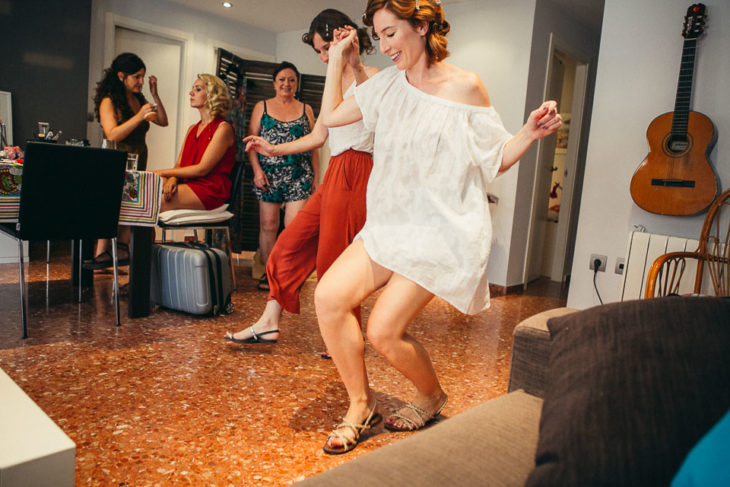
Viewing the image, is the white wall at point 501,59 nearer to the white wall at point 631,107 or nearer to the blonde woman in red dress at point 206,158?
the white wall at point 631,107

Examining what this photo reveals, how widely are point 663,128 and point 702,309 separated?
8.82 feet

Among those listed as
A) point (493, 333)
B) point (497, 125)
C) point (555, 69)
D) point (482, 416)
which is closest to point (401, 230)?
point (497, 125)

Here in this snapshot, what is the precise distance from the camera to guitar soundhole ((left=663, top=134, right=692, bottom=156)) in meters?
2.98

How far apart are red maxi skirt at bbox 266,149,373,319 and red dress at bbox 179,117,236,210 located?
154 cm

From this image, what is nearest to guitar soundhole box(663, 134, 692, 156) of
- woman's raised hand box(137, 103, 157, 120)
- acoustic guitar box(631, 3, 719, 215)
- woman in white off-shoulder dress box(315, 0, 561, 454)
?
acoustic guitar box(631, 3, 719, 215)

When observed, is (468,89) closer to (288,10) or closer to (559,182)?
(559,182)

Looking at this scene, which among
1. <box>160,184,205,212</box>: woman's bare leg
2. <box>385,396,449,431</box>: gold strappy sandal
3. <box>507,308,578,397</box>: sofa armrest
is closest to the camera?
<box>507,308,578,397</box>: sofa armrest

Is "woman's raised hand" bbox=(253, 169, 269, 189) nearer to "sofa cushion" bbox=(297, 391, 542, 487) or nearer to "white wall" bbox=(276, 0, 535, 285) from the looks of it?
"white wall" bbox=(276, 0, 535, 285)

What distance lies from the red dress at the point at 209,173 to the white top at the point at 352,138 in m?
1.68

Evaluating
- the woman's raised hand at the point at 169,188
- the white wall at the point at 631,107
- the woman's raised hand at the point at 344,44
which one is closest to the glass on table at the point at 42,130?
the woman's raised hand at the point at 169,188

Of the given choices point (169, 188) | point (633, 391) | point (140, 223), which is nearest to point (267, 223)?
point (169, 188)

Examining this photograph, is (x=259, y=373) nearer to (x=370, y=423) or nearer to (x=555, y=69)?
(x=370, y=423)

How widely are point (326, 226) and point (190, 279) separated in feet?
3.97

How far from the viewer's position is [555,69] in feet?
16.4
